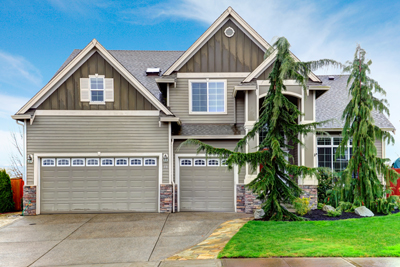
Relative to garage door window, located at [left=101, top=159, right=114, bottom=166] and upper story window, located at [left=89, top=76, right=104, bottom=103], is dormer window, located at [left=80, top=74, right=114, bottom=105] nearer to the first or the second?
upper story window, located at [left=89, top=76, right=104, bottom=103]

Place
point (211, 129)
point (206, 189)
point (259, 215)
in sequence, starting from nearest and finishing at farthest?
1. point (259, 215)
2. point (206, 189)
3. point (211, 129)

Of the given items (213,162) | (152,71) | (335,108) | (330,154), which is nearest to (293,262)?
(213,162)

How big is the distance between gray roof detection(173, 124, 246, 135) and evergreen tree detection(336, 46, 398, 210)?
451cm

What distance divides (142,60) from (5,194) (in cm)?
1006

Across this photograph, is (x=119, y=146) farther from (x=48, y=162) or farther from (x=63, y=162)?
(x=48, y=162)

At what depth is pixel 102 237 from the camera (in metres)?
7.48

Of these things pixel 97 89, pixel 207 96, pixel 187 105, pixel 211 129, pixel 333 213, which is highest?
pixel 97 89

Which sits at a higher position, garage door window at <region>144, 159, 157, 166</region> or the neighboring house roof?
the neighboring house roof

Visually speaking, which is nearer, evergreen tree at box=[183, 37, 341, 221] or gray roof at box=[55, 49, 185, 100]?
evergreen tree at box=[183, 37, 341, 221]

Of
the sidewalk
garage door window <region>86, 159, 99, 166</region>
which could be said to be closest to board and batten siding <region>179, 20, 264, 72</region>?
garage door window <region>86, 159, 99, 166</region>

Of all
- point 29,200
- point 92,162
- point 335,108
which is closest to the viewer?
point 29,200

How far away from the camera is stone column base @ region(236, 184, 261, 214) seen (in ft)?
34.9

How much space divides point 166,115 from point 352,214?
8.20 m

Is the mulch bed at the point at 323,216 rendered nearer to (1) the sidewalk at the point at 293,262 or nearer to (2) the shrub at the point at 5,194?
(1) the sidewalk at the point at 293,262
